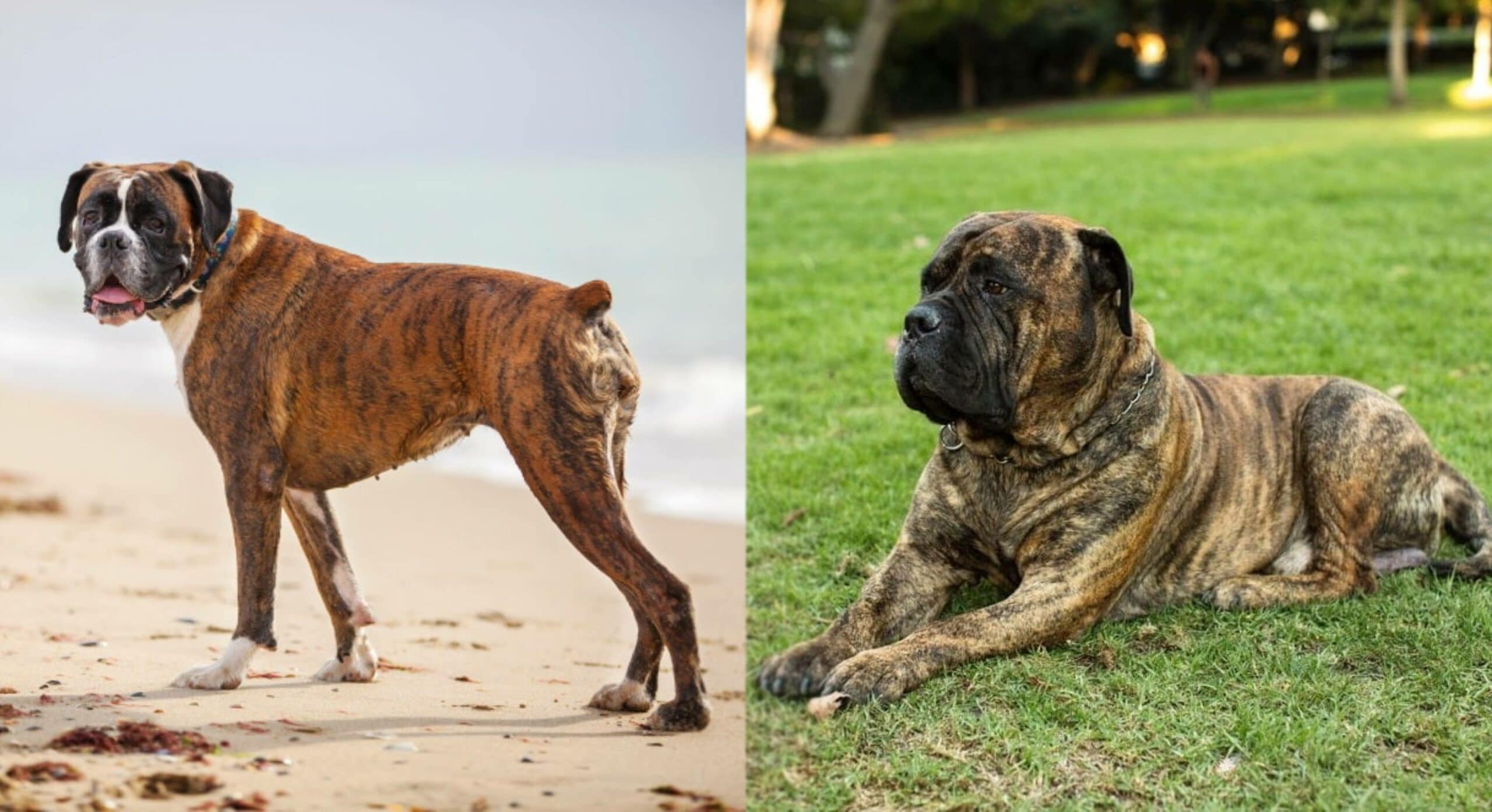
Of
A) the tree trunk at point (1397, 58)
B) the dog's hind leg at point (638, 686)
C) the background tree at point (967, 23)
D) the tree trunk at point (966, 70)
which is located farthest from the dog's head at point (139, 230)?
the tree trunk at point (966, 70)

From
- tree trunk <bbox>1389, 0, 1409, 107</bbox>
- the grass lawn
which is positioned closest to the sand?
the grass lawn

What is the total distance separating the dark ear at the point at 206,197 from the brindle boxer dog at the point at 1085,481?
164 centimetres

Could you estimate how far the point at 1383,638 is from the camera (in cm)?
394

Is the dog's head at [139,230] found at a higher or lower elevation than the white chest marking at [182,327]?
higher

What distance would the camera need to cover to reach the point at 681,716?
3.26 m

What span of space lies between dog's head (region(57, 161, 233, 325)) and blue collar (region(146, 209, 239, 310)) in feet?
0.08

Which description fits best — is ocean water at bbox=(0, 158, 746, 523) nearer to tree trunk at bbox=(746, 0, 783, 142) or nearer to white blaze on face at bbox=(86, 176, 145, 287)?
white blaze on face at bbox=(86, 176, 145, 287)

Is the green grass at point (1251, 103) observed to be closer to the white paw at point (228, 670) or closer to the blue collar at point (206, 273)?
the blue collar at point (206, 273)

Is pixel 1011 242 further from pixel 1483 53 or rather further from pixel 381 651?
pixel 1483 53

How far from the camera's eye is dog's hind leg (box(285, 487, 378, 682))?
3.55 m

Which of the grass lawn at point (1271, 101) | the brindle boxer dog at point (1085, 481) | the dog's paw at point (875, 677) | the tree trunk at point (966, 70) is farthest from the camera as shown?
the tree trunk at point (966, 70)

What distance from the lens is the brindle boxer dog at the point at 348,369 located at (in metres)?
3.17

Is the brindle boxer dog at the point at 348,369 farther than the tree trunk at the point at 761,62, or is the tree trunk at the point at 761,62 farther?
the tree trunk at the point at 761,62

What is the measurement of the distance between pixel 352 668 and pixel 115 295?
107cm
